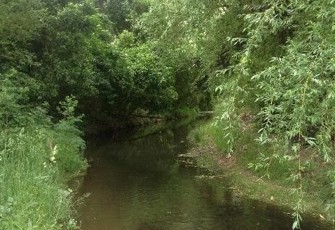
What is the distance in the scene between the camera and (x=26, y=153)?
1165cm

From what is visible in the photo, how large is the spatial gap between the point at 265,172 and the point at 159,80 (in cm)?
1772

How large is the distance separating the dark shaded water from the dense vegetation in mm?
984

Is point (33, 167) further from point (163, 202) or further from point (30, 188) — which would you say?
point (163, 202)

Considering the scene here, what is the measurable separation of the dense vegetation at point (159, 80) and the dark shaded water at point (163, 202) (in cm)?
98

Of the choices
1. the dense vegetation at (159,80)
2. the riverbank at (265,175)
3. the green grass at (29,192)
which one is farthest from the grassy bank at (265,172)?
the green grass at (29,192)

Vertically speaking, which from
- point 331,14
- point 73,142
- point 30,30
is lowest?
point 73,142

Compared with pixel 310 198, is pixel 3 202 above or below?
above

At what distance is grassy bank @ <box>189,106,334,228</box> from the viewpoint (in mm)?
11883

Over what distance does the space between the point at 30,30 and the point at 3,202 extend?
9.01 meters

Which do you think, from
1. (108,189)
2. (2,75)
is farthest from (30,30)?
(108,189)

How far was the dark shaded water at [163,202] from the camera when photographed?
11320 mm

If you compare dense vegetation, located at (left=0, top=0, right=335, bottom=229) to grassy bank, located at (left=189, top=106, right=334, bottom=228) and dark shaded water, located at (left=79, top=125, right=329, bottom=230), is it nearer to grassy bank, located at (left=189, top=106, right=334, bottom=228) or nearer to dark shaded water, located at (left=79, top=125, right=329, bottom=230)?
grassy bank, located at (left=189, top=106, right=334, bottom=228)

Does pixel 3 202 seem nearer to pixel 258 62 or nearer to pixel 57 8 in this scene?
pixel 258 62

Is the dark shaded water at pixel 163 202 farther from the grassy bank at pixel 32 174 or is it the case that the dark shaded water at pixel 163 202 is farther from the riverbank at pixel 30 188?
the riverbank at pixel 30 188
